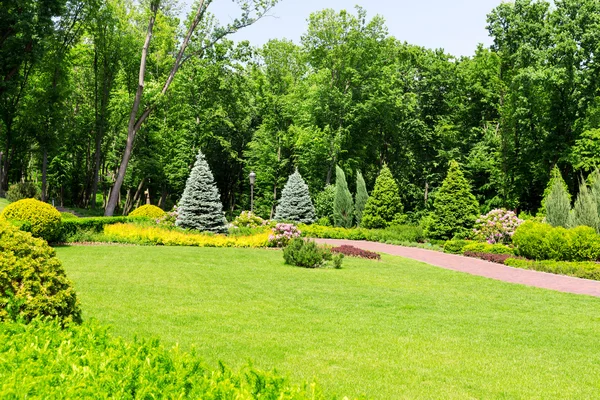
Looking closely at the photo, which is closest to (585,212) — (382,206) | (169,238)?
(382,206)

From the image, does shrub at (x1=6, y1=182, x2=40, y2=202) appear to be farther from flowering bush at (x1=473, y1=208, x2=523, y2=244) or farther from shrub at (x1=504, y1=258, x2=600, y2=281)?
shrub at (x1=504, y1=258, x2=600, y2=281)

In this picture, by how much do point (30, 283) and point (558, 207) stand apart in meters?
20.6

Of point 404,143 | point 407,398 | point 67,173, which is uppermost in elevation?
point 404,143

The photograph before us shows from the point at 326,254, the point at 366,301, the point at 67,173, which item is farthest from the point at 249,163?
the point at 366,301

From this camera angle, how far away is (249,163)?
40.5 metres

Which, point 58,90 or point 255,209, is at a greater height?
point 58,90

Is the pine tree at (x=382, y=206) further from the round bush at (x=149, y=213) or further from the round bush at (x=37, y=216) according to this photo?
the round bush at (x=37, y=216)

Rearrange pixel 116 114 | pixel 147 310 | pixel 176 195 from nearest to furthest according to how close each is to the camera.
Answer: pixel 147 310 < pixel 116 114 < pixel 176 195

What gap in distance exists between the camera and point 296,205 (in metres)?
30.8

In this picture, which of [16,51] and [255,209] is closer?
[16,51]

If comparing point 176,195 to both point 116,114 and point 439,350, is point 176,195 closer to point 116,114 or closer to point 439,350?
point 116,114

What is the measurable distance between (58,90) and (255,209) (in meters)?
17.6

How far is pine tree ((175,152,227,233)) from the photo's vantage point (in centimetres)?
2223

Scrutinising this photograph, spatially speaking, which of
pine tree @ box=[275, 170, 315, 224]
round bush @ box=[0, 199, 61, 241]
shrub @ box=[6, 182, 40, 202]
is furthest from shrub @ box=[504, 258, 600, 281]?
shrub @ box=[6, 182, 40, 202]
